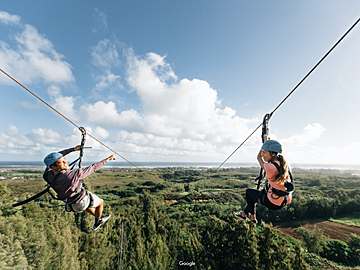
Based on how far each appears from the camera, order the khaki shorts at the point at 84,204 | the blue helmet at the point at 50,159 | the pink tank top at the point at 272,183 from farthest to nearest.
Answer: the khaki shorts at the point at 84,204, the blue helmet at the point at 50,159, the pink tank top at the point at 272,183

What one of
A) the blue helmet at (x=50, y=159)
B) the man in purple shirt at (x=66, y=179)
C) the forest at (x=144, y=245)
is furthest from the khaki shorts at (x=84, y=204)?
the forest at (x=144, y=245)

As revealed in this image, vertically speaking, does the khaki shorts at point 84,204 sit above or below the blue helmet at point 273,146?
below

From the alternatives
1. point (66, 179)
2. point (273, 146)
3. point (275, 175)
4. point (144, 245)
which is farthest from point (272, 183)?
point (144, 245)

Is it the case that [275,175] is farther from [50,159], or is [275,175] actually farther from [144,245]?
[144,245]

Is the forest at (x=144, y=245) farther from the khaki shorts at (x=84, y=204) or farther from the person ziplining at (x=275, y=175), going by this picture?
the person ziplining at (x=275, y=175)

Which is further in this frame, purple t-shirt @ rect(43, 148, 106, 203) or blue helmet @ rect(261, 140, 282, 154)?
purple t-shirt @ rect(43, 148, 106, 203)

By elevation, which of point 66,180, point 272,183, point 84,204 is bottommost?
point 84,204

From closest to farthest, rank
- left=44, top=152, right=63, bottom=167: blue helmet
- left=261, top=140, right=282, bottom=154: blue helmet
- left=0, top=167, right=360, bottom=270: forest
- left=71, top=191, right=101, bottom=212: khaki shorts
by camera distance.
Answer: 1. left=261, top=140, right=282, bottom=154: blue helmet
2. left=44, top=152, right=63, bottom=167: blue helmet
3. left=71, top=191, right=101, bottom=212: khaki shorts
4. left=0, top=167, right=360, bottom=270: forest

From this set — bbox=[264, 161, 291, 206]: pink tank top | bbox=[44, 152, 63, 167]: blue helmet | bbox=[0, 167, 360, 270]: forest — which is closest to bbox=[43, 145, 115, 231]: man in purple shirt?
bbox=[44, 152, 63, 167]: blue helmet

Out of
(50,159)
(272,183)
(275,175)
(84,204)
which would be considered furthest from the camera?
(84,204)

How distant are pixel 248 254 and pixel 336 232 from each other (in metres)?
50.5

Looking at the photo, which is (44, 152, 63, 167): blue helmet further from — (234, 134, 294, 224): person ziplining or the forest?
the forest

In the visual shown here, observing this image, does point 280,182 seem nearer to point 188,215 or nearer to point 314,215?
point 188,215

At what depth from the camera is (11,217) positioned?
65.7 feet
